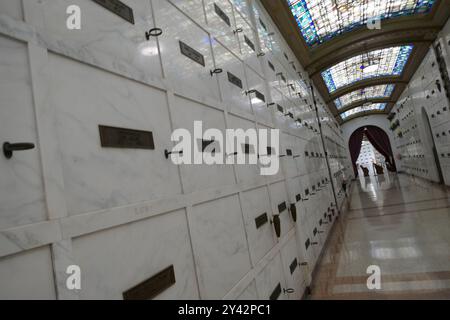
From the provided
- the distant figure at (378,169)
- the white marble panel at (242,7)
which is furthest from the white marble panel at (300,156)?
the distant figure at (378,169)

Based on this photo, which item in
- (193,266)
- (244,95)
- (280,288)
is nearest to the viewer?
(193,266)

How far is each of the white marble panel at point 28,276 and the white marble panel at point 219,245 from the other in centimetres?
74

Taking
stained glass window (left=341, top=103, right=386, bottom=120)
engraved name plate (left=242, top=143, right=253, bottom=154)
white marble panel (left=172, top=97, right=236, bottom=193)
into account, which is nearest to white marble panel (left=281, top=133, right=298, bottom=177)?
engraved name plate (left=242, top=143, right=253, bottom=154)

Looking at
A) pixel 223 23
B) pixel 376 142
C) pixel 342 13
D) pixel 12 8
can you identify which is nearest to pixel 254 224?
pixel 223 23

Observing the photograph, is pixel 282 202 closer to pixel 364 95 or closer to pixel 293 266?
pixel 293 266

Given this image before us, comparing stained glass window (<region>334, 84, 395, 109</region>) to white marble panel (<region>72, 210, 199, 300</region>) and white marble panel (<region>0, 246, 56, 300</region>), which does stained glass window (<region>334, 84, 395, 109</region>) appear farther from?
white marble panel (<region>0, 246, 56, 300</region>)

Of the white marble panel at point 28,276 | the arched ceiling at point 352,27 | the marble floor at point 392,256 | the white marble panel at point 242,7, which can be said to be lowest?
the marble floor at point 392,256

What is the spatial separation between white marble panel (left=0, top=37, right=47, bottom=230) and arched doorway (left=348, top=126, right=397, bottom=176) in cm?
2103

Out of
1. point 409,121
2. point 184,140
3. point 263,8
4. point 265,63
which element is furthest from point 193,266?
point 409,121

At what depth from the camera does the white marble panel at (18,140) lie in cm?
77

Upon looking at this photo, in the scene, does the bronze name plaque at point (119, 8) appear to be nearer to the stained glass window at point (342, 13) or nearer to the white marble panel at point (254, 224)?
the white marble panel at point (254, 224)
